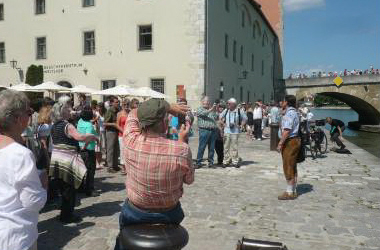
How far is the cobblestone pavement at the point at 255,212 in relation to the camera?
202 inches

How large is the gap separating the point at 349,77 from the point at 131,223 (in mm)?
40876

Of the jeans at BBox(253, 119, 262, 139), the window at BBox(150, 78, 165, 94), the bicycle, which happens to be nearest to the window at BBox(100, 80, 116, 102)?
the window at BBox(150, 78, 165, 94)

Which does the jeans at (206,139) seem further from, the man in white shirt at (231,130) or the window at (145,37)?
the window at (145,37)

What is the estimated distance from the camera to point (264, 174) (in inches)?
388

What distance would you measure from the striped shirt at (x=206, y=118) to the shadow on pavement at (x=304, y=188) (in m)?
2.79

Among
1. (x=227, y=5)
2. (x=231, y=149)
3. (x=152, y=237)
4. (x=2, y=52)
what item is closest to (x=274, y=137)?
(x=231, y=149)

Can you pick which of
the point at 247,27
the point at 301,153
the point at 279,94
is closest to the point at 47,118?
the point at 301,153

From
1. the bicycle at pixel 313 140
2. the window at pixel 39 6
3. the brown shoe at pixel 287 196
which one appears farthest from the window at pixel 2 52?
the brown shoe at pixel 287 196

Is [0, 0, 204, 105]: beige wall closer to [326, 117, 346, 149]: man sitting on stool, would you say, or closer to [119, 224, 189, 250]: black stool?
[326, 117, 346, 149]: man sitting on stool

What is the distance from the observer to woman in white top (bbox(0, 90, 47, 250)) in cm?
225

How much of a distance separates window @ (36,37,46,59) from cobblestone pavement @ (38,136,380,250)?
19.7 meters

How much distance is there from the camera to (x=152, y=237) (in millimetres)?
2627

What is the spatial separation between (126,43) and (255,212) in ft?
63.7

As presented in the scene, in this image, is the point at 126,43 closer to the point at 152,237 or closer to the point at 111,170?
the point at 111,170
